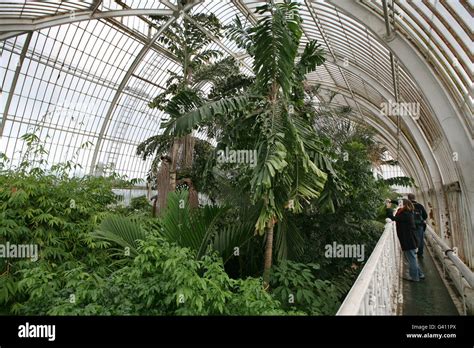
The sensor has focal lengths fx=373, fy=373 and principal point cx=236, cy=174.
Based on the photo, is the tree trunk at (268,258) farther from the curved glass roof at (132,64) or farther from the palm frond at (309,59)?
the curved glass roof at (132,64)

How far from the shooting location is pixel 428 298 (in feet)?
18.1

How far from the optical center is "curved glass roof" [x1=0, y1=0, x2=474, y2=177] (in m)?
8.61

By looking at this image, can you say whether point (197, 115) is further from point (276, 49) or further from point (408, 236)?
point (408, 236)

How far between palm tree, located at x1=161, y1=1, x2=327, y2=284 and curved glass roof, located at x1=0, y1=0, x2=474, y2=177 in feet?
12.4

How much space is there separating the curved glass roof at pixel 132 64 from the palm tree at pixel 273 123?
379 cm

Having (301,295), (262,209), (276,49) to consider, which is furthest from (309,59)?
(301,295)

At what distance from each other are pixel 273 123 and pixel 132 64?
72.1ft

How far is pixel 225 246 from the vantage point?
5.36m

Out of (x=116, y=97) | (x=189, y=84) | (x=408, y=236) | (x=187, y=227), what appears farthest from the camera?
(x=116, y=97)

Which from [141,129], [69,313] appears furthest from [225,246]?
[141,129]

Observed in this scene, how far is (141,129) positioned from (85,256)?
1098 inches

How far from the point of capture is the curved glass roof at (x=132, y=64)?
28.2 feet

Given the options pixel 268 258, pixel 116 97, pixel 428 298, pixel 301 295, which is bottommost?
pixel 428 298

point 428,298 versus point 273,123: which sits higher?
point 273,123
